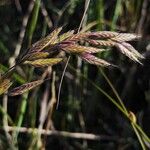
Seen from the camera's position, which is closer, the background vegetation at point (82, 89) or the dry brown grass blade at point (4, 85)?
the dry brown grass blade at point (4, 85)

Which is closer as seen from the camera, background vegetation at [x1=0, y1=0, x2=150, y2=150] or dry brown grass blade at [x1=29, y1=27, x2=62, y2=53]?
dry brown grass blade at [x1=29, y1=27, x2=62, y2=53]

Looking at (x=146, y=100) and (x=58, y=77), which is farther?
(x=146, y=100)

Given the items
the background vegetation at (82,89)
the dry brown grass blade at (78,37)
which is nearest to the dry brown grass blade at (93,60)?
the dry brown grass blade at (78,37)

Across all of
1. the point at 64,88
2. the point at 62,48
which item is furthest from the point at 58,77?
the point at 62,48

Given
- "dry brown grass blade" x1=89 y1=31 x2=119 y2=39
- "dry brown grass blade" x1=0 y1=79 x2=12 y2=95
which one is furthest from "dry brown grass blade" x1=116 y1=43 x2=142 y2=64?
"dry brown grass blade" x1=0 y1=79 x2=12 y2=95

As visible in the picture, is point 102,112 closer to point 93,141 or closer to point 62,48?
point 93,141

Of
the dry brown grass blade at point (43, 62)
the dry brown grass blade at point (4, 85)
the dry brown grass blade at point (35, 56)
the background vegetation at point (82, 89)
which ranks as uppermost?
the dry brown grass blade at point (35, 56)

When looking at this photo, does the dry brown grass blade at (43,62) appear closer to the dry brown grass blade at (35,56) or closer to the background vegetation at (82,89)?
the dry brown grass blade at (35,56)

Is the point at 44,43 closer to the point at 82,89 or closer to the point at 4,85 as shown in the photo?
the point at 4,85

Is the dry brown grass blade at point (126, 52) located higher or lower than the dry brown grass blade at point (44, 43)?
lower

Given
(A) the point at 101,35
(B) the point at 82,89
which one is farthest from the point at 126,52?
(B) the point at 82,89

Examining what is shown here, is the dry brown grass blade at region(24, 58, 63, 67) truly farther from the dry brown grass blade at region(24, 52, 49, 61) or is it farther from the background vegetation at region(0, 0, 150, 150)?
the background vegetation at region(0, 0, 150, 150)
